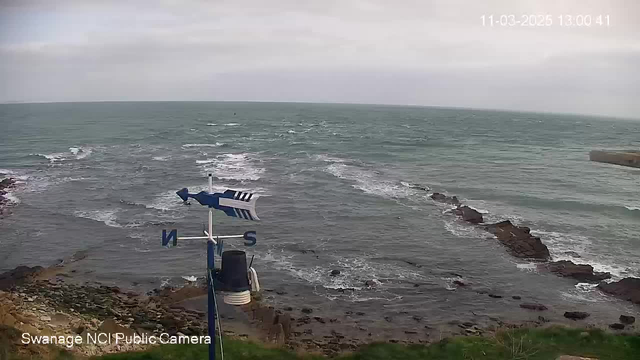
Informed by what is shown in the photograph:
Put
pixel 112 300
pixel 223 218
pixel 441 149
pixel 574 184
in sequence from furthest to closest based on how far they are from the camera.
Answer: pixel 441 149, pixel 574 184, pixel 223 218, pixel 112 300

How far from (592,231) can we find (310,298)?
1212 cm

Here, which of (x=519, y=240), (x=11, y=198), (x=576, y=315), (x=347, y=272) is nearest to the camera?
(x=576, y=315)

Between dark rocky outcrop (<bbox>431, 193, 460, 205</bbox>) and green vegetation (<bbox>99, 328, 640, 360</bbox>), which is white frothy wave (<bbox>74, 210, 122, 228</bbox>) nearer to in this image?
green vegetation (<bbox>99, 328, 640, 360</bbox>)

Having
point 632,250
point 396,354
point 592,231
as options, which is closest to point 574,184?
point 592,231

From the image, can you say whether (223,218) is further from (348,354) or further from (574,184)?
(574,184)

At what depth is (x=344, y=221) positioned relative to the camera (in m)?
18.9

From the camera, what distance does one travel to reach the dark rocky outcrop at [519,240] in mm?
15453

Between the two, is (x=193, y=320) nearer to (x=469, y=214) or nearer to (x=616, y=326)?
(x=616, y=326)

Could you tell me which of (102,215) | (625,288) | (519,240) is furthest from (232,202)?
(102,215)

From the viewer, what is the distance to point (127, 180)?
84.5 ft

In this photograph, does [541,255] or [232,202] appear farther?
[541,255]

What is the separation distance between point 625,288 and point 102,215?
17600mm

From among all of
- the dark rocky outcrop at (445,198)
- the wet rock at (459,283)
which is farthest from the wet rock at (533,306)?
the dark rocky outcrop at (445,198)

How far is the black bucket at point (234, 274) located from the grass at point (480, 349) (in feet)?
14.2
